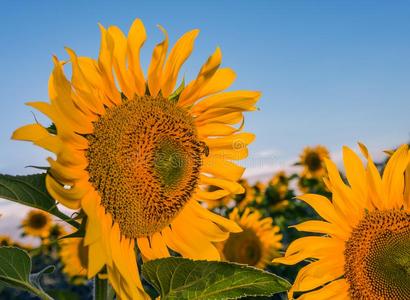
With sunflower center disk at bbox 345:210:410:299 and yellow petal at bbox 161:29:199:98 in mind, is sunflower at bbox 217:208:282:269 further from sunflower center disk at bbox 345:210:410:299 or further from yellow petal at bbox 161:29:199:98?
yellow petal at bbox 161:29:199:98

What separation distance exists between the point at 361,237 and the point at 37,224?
7094mm

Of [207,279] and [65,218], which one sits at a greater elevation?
[65,218]

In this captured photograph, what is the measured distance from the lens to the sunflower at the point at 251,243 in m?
5.12

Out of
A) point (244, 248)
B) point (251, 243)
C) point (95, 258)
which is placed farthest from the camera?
point (251, 243)

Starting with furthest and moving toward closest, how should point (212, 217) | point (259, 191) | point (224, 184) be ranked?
point (259, 191)
point (224, 184)
point (212, 217)

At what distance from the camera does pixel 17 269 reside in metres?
1.87

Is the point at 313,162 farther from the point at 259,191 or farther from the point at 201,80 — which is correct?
the point at 201,80

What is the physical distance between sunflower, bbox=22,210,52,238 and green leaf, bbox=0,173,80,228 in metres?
7.23

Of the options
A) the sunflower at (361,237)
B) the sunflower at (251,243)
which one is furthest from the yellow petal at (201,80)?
the sunflower at (251,243)

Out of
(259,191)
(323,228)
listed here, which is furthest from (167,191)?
(259,191)

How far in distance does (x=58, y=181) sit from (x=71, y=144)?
0.14 m

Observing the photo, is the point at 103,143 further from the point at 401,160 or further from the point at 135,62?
the point at 401,160

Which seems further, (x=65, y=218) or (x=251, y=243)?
(x=251, y=243)

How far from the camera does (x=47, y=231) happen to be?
861 cm
